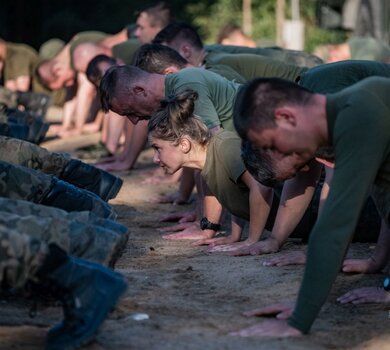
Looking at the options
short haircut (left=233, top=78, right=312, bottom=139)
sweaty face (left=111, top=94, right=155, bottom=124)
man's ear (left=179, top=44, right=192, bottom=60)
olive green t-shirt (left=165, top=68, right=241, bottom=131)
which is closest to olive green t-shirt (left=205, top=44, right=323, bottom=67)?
man's ear (left=179, top=44, right=192, bottom=60)

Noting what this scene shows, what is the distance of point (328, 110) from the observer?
422 centimetres

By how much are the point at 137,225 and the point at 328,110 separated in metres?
3.41

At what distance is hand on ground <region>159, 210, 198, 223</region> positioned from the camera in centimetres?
736

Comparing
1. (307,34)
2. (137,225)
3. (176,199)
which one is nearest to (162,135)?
(137,225)

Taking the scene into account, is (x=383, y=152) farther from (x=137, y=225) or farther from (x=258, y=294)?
(x=137, y=225)

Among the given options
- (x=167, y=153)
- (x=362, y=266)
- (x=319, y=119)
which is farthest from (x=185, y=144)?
(x=319, y=119)

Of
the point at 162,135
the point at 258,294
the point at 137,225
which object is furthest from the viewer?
the point at 137,225

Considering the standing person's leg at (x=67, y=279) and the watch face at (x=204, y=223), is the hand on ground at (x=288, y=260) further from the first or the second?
the standing person's leg at (x=67, y=279)

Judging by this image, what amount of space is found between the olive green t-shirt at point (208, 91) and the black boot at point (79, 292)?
2.28 meters

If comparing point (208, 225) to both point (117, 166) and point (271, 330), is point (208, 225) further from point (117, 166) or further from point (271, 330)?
point (117, 166)

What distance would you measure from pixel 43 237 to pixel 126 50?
21.2 feet

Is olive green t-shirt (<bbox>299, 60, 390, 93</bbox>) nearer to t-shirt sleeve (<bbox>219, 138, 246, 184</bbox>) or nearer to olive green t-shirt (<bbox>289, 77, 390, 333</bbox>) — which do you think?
t-shirt sleeve (<bbox>219, 138, 246, 184</bbox>)

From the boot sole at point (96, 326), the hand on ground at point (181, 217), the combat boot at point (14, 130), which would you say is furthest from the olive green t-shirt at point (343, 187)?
the combat boot at point (14, 130)

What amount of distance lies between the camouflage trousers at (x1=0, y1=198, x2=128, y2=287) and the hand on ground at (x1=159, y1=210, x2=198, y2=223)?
2.60m
